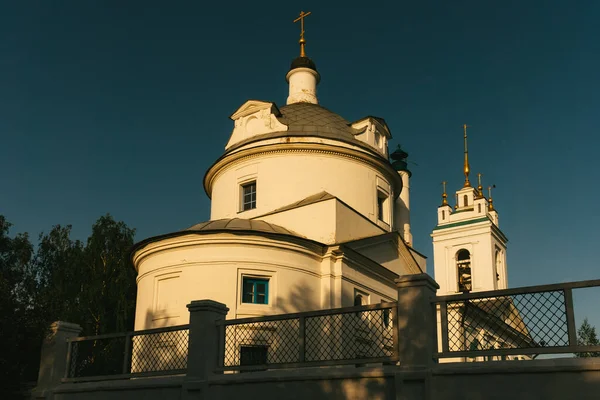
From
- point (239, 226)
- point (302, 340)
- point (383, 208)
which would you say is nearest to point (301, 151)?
point (383, 208)

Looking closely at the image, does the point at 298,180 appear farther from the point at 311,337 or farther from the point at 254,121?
the point at 311,337

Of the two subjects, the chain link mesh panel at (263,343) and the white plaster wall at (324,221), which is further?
the white plaster wall at (324,221)

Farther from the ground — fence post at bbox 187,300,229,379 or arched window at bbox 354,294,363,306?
arched window at bbox 354,294,363,306

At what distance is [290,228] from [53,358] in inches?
368

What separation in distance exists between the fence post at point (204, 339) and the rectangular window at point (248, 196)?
11.8 m

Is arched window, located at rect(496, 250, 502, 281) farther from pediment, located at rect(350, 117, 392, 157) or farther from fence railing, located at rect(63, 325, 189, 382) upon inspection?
fence railing, located at rect(63, 325, 189, 382)

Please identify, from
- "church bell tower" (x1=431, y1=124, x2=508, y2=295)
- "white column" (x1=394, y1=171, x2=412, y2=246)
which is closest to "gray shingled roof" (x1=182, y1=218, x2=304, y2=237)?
"white column" (x1=394, y1=171, x2=412, y2=246)

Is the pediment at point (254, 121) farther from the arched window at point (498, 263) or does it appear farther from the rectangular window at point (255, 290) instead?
the arched window at point (498, 263)

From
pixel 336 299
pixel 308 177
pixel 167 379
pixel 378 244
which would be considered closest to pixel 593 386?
pixel 167 379

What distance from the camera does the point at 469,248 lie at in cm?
3878

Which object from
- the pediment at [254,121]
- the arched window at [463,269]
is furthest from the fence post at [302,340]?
the arched window at [463,269]

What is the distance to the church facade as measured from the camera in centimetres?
1662

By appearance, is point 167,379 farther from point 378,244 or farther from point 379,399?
point 378,244

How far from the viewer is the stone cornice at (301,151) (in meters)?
21.4
